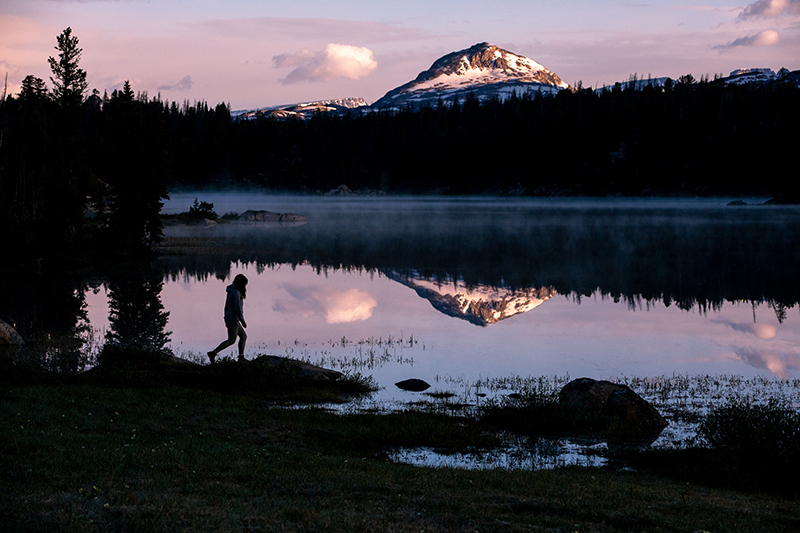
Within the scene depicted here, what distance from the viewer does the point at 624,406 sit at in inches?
594

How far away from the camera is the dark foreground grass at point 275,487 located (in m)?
7.75

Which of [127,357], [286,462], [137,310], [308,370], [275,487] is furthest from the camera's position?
[137,310]

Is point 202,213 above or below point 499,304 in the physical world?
above

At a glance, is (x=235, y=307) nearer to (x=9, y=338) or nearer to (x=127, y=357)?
(x=127, y=357)

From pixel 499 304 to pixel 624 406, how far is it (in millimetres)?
17673

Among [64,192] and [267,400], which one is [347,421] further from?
[64,192]

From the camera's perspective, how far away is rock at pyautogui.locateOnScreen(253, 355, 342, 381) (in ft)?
60.1

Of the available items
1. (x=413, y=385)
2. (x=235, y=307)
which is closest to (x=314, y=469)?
(x=413, y=385)

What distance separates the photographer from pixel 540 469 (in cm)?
1228

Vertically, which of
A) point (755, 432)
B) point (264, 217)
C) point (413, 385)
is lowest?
point (413, 385)

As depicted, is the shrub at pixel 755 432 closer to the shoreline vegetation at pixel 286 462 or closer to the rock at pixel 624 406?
the shoreline vegetation at pixel 286 462

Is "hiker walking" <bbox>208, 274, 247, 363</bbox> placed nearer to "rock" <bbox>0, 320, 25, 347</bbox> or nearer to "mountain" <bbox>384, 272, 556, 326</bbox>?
"rock" <bbox>0, 320, 25, 347</bbox>

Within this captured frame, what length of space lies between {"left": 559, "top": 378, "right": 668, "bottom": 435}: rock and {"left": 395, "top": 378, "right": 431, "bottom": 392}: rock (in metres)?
3.66

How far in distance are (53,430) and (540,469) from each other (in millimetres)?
7741
